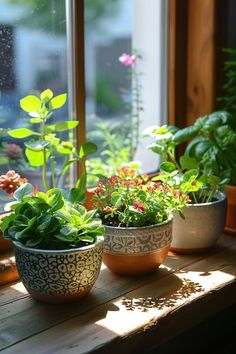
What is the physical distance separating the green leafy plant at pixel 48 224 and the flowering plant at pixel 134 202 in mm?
110

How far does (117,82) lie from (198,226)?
0.66 metres

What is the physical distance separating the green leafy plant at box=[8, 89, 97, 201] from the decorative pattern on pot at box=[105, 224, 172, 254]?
0.44ft

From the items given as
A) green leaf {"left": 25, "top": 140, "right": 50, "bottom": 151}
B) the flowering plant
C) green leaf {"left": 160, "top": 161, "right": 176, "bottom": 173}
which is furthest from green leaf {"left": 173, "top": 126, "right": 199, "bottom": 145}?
green leaf {"left": 25, "top": 140, "right": 50, "bottom": 151}

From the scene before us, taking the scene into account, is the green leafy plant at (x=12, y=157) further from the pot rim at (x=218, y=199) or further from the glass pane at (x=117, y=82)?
the pot rim at (x=218, y=199)

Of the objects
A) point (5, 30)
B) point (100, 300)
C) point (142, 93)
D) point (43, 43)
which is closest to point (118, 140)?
point (142, 93)

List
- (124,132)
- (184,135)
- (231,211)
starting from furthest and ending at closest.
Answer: (124,132)
(231,211)
(184,135)

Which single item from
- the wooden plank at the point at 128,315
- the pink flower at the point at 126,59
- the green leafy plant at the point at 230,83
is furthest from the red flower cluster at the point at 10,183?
the green leafy plant at the point at 230,83

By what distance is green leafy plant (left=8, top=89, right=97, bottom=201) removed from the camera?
1581 millimetres

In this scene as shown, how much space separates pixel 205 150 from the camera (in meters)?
1.89

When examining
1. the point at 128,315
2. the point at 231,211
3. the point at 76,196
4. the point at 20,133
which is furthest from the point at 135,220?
the point at 231,211

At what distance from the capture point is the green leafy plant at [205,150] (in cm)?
177

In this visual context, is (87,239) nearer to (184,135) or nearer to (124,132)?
(184,135)

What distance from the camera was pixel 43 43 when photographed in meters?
1.76

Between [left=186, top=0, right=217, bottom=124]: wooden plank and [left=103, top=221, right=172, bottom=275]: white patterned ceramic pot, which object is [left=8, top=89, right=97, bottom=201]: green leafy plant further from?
[left=186, top=0, right=217, bottom=124]: wooden plank
